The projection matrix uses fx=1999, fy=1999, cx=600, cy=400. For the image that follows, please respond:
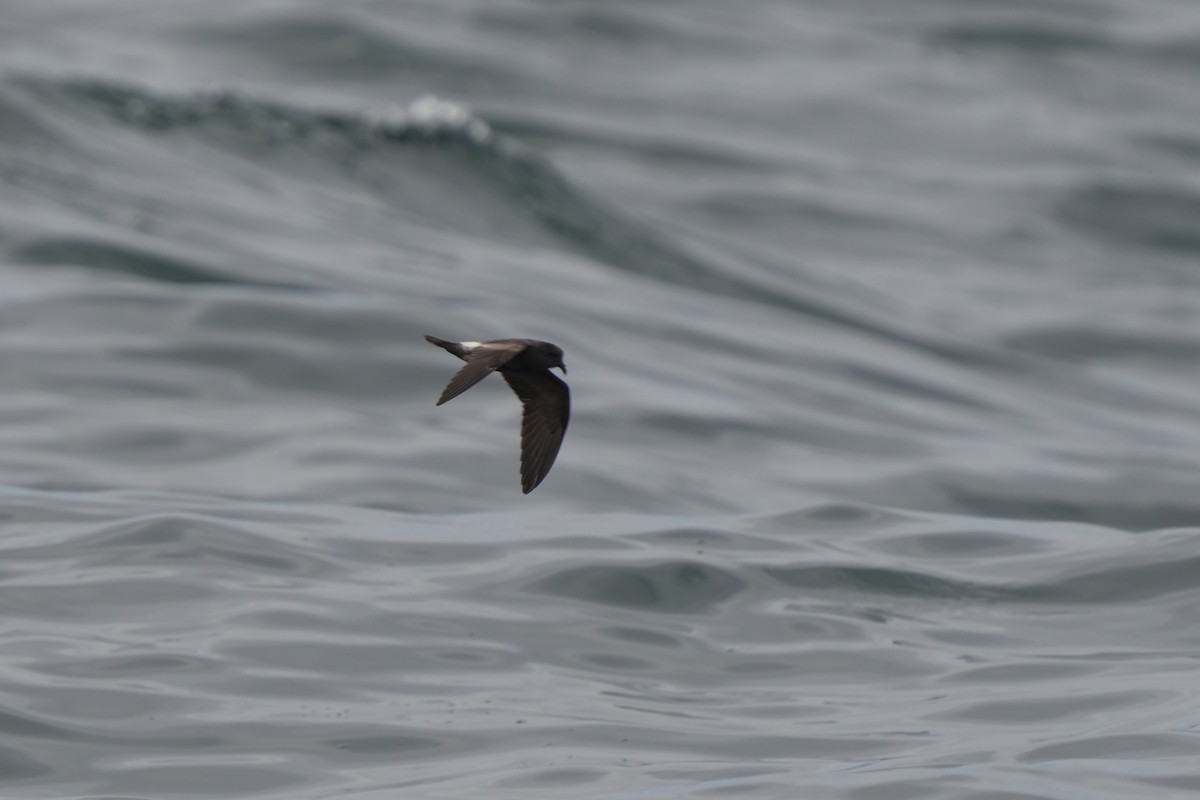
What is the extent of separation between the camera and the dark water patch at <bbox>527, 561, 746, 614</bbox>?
8391 mm

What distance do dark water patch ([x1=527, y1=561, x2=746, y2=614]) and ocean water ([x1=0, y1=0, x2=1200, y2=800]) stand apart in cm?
3

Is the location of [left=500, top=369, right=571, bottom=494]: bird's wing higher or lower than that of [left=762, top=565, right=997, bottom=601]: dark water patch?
higher

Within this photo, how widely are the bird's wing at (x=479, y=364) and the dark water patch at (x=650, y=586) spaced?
9.04 ft

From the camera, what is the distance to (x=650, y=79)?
73.1 ft

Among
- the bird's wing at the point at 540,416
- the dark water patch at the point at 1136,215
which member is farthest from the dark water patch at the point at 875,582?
the dark water patch at the point at 1136,215

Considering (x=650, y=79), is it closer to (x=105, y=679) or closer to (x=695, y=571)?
(x=695, y=571)

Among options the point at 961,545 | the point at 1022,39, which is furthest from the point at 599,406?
the point at 1022,39

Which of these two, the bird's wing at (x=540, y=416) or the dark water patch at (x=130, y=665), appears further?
the dark water patch at (x=130, y=665)

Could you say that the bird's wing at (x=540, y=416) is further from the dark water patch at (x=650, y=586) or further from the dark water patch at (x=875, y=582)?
the dark water patch at (x=875, y=582)

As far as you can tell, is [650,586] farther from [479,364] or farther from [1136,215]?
[1136,215]

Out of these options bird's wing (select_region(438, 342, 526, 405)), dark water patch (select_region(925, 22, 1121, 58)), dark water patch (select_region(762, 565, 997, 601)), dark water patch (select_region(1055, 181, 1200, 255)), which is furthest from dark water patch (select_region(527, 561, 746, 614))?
dark water patch (select_region(925, 22, 1121, 58))

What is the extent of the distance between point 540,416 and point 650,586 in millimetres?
2325

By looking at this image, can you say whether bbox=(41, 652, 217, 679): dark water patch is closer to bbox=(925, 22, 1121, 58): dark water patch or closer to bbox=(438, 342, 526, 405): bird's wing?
bbox=(438, 342, 526, 405): bird's wing

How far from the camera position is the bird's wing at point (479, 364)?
5098mm
